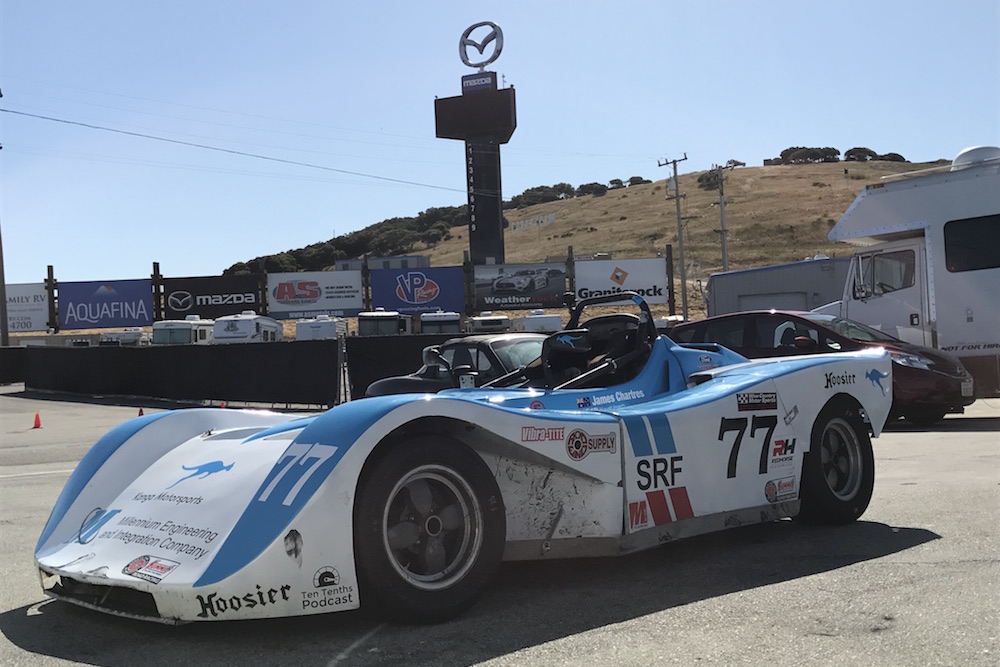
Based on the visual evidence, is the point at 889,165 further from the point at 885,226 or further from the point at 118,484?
the point at 118,484

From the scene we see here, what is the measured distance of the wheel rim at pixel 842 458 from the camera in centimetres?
609

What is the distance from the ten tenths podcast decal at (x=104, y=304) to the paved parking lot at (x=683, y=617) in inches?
1832

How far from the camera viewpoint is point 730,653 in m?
3.50

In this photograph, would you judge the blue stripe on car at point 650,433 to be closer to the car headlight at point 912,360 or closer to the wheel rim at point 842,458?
the wheel rim at point 842,458

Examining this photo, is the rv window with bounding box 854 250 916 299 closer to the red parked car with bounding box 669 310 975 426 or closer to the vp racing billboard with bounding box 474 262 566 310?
the red parked car with bounding box 669 310 975 426

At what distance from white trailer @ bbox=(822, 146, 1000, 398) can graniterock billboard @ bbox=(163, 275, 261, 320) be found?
39.0 m

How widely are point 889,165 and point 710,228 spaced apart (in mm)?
38868

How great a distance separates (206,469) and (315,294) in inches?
1845

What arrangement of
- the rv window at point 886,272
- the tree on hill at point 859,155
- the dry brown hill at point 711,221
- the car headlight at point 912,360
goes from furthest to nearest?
1. the tree on hill at point 859,155
2. the dry brown hill at point 711,221
3. the rv window at point 886,272
4. the car headlight at point 912,360

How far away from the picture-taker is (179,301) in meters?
50.1

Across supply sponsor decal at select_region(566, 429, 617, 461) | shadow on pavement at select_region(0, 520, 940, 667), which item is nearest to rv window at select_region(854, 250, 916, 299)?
shadow on pavement at select_region(0, 520, 940, 667)

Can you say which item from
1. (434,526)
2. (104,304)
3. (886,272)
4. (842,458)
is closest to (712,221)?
(104,304)

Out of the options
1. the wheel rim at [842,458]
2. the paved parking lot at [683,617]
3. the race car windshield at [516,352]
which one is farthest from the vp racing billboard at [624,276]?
the paved parking lot at [683,617]

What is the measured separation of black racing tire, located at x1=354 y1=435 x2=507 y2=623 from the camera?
3.83 meters
